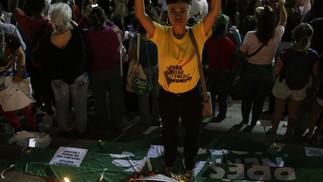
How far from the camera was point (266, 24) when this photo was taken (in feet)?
15.3

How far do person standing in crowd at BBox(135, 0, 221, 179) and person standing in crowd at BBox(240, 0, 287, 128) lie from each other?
162cm

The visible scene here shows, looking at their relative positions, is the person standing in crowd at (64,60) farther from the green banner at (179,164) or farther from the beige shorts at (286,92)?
the beige shorts at (286,92)

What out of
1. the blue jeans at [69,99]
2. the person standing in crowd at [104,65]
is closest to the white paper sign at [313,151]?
the person standing in crowd at [104,65]

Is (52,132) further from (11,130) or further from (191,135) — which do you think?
(191,135)

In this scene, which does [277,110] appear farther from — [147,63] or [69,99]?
[69,99]

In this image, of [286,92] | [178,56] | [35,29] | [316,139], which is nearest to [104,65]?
[35,29]

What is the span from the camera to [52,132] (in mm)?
5180

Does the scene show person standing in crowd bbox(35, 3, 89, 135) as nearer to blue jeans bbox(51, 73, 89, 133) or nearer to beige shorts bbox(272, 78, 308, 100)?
blue jeans bbox(51, 73, 89, 133)

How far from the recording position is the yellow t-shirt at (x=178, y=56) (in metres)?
3.28

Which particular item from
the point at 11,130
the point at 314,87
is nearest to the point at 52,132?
A: the point at 11,130

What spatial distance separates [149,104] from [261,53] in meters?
1.65

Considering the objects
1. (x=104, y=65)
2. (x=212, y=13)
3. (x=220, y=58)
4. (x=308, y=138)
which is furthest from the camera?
(x=220, y=58)

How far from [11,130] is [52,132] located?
51 cm

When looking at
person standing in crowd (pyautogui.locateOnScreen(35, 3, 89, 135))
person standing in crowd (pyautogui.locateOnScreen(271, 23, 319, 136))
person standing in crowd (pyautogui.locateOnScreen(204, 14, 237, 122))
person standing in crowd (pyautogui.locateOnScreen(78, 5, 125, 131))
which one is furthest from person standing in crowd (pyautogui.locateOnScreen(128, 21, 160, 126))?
person standing in crowd (pyautogui.locateOnScreen(271, 23, 319, 136))
